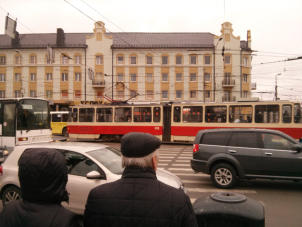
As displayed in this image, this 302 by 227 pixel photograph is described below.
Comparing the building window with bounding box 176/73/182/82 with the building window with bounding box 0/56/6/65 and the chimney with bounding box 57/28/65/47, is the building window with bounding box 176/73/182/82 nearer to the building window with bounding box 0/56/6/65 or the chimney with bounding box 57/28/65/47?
the chimney with bounding box 57/28/65/47

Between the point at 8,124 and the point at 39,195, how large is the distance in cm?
1347

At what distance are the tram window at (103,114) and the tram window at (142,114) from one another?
2199 millimetres

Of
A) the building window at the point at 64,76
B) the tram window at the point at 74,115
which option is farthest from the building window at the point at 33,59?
the tram window at the point at 74,115

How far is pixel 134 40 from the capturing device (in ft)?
160

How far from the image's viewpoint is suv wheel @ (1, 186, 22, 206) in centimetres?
581

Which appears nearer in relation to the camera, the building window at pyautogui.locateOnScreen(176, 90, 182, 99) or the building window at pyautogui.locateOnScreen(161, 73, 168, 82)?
the building window at pyautogui.locateOnScreen(176, 90, 182, 99)

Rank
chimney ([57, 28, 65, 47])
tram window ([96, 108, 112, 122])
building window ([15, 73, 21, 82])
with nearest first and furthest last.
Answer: tram window ([96, 108, 112, 122])
building window ([15, 73, 21, 82])
chimney ([57, 28, 65, 47])

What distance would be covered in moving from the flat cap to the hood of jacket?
1.62 ft

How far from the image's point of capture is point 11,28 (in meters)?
14.2

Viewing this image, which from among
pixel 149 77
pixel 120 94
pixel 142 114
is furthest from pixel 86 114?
pixel 149 77

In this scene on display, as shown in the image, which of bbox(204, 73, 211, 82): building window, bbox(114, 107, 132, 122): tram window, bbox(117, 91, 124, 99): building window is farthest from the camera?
bbox(117, 91, 124, 99): building window

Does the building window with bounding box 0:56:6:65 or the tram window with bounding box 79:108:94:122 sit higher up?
the building window with bounding box 0:56:6:65

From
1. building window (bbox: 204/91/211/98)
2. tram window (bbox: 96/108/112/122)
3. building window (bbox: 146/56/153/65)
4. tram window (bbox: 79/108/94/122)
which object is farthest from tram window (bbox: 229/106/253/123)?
building window (bbox: 146/56/153/65)

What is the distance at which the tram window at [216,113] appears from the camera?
20308 millimetres
